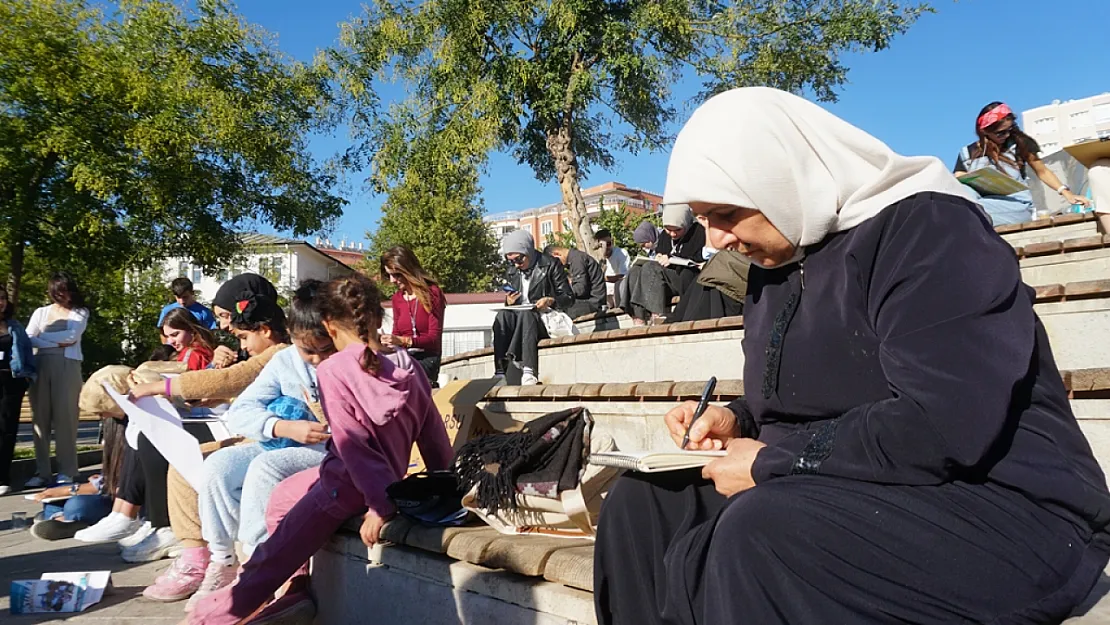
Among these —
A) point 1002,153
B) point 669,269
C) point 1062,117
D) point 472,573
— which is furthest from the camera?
point 1062,117

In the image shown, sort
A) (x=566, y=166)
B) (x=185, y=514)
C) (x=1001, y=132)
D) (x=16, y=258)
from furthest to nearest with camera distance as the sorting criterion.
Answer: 1. (x=566, y=166)
2. (x=16, y=258)
3. (x=1001, y=132)
4. (x=185, y=514)

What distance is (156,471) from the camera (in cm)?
559

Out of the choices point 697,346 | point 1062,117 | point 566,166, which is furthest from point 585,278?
point 1062,117

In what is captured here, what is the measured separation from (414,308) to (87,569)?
10.5 ft

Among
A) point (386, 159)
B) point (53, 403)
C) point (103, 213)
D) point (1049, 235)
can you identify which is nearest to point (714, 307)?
point (1049, 235)

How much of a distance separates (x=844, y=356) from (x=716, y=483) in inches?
16.4

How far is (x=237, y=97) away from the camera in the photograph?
21.8 m

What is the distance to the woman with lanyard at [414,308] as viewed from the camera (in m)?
7.12

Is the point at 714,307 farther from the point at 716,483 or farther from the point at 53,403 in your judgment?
the point at 53,403

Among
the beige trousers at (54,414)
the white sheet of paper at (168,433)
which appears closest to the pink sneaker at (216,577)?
the white sheet of paper at (168,433)

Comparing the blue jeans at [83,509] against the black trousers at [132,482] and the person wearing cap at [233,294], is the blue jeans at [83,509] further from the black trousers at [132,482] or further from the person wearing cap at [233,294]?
the person wearing cap at [233,294]

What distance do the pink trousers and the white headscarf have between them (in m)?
2.55

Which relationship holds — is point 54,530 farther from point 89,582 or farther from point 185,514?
point 185,514

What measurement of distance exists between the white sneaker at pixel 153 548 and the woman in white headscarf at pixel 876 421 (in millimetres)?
4493
